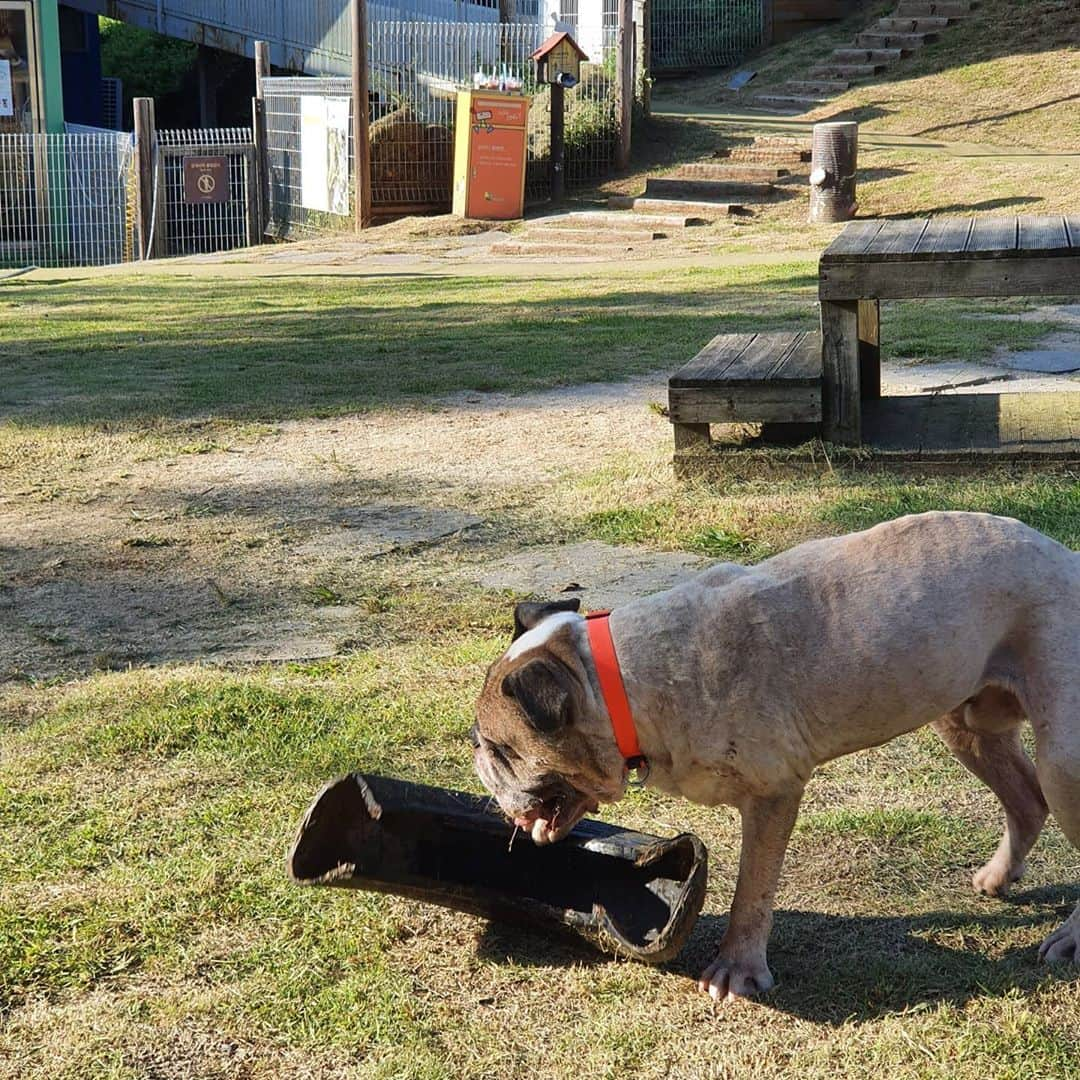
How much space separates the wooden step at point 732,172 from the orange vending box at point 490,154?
7.17 ft

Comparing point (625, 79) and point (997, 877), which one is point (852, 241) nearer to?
point (997, 877)

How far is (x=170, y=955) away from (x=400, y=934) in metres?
0.51

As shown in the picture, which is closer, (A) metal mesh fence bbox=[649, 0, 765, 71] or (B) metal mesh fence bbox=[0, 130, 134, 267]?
(B) metal mesh fence bbox=[0, 130, 134, 267]

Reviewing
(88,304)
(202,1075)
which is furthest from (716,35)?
(202,1075)

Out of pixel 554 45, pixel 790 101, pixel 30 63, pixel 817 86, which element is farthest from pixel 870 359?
pixel 30 63

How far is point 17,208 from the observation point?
2262 cm

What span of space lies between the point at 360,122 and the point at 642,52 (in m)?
5.59

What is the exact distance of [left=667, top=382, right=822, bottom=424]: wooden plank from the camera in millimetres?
6965

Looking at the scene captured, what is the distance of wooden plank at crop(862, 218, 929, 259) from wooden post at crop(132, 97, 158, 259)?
14876 millimetres

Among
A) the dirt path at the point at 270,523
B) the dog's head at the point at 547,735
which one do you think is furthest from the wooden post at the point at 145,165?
the dog's head at the point at 547,735

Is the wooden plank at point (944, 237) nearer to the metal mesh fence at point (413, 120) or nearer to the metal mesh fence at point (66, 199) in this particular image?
the metal mesh fence at point (413, 120)

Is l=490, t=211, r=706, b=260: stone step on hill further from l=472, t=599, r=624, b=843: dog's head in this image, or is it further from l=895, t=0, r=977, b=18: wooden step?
l=472, t=599, r=624, b=843: dog's head

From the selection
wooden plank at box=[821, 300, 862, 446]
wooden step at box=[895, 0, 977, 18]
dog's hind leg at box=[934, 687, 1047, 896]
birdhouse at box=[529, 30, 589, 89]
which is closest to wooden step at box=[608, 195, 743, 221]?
birdhouse at box=[529, 30, 589, 89]

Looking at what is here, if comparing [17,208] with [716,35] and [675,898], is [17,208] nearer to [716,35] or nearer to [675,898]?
[716,35]
